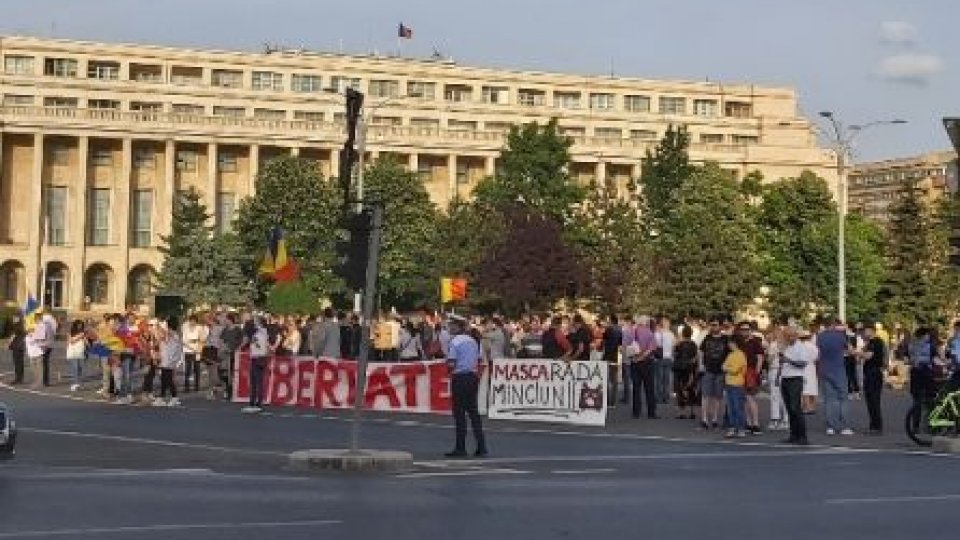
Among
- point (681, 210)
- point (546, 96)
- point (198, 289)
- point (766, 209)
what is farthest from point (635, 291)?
point (546, 96)

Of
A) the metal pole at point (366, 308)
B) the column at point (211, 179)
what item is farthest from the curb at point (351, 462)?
the column at point (211, 179)

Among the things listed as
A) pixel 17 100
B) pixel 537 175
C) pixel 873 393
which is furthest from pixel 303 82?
pixel 873 393

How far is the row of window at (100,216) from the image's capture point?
117 meters

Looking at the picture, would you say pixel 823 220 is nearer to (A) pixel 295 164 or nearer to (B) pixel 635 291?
(B) pixel 635 291

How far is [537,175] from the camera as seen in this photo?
101 metres

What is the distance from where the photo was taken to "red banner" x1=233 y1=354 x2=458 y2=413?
102ft

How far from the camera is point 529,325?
4106cm

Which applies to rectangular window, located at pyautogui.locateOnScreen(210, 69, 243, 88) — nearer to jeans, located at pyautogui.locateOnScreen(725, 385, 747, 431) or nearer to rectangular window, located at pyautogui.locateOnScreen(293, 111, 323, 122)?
rectangular window, located at pyautogui.locateOnScreen(293, 111, 323, 122)

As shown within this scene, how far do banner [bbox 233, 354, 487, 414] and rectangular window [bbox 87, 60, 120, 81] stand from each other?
98679mm

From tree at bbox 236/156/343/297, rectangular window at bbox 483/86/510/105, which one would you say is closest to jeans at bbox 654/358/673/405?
tree at bbox 236/156/343/297

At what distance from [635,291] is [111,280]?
1760 inches

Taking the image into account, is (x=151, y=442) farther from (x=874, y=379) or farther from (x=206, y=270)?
(x=206, y=270)

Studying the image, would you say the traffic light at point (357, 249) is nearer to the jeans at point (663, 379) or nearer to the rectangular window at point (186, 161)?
the jeans at point (663, 379)

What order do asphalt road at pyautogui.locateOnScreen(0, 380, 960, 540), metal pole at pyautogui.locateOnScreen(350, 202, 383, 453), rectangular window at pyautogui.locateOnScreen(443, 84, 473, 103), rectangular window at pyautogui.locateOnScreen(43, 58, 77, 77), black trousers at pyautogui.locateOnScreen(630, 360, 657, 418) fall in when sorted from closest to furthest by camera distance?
asphalt road at pyautogui.locateOnScreen(0, 380, 960, 540) → metal pole at pyautogui.locateOnScreen(350, 202, 383, 453) → black trousers at pyautogui.locateOnScreen(630, 360, 657, 418) → rectangular window at pyautogui.locateOnScreen(43, 58, 77, 77) → rectangular window at pyautogui.locateOnScreen(443, 84, 473, 103)
